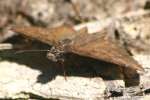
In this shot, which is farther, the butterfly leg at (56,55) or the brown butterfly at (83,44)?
the butterfly leg at (56,55)

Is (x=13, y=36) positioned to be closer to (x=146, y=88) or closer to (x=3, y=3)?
(x=3, y=3)

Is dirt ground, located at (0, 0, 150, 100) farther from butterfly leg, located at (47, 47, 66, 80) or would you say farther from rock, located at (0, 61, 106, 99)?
butterfly leg, located at (47, 47, 66, 80)

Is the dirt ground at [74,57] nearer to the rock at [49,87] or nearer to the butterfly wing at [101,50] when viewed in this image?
the rock at [49,87]

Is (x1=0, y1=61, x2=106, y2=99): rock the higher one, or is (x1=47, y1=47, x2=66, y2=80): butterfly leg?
(x1=47, y1=47, x2=66, y2=80): butterfly leg

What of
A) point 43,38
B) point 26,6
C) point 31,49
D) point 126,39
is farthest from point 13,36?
point 126,39

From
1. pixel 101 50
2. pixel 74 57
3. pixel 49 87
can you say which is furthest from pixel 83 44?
pixel 49 87

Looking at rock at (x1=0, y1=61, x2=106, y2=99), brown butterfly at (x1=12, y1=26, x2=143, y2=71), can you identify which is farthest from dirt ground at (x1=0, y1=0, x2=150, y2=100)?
brown butterfly at (x1=12, y1=26, x2=143, y2=71)

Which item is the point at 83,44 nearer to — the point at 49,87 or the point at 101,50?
the point at 101,50

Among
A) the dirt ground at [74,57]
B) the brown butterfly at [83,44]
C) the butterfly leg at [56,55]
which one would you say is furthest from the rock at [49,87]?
the brown butterfly at [83,44]
